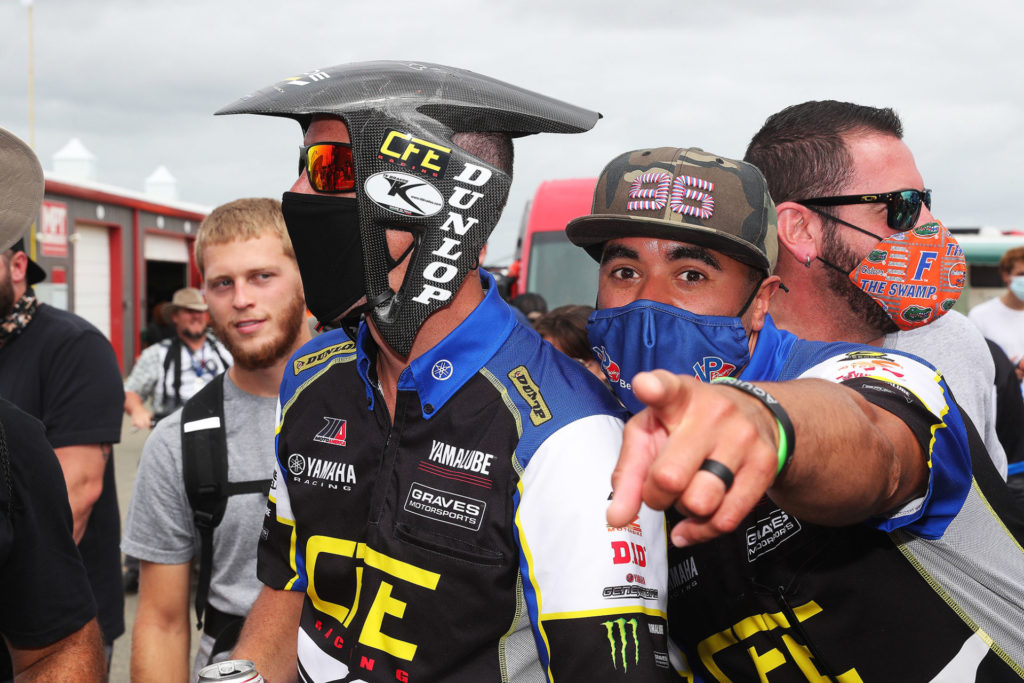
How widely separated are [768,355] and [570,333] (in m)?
2.11

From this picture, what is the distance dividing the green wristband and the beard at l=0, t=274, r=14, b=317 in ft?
11.1

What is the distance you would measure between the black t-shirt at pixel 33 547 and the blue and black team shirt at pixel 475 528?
584 mm

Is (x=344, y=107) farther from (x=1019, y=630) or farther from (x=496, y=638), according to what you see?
(x=1019, y=630)

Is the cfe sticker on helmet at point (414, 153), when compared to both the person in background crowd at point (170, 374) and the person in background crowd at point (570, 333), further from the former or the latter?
the person in background crowd at point (170, 374)

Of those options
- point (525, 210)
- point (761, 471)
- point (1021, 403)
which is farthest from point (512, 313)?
point (525, 210)

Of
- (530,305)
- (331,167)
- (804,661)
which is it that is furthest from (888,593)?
(530,305)

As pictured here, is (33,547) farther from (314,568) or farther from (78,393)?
(78,393)

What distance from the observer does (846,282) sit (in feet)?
7.97

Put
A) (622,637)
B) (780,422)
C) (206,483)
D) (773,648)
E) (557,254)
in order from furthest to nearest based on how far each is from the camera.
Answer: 1. (557,254)
2. (206,483)
3. (773,648)
4. (622,637)
5. (780,422)

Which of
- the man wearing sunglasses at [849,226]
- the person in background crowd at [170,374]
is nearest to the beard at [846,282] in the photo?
the man wearing sunglasses at [849,226]

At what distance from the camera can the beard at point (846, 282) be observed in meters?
2.43

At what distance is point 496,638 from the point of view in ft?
5.85

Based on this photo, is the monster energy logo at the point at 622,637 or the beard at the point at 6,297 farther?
the beard at the point at 6,297

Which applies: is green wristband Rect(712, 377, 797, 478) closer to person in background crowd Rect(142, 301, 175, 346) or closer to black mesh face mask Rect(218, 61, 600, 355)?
black mesh face mask Rect(218, 61, 600, 355)
